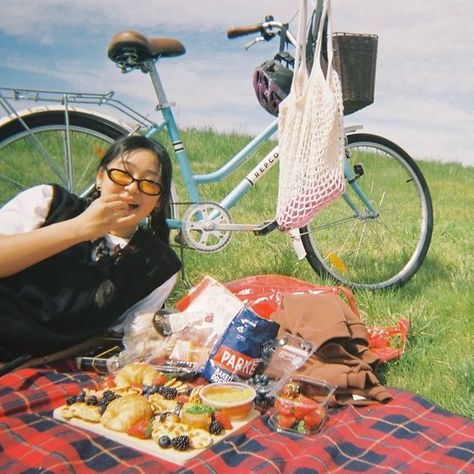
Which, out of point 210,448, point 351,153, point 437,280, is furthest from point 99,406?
point 437,280

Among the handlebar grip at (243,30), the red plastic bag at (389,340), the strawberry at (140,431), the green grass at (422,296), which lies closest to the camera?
the strawberry at (140,431)

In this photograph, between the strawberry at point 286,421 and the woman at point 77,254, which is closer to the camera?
the strawberry at point 286,421

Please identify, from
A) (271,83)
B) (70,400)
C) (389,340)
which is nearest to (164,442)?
(70,400)

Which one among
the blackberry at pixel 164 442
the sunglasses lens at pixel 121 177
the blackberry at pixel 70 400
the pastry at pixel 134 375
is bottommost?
the blackberry at pixel 164 442

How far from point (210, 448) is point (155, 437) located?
0.15m

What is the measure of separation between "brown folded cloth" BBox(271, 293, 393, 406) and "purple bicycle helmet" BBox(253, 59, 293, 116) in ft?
3.63

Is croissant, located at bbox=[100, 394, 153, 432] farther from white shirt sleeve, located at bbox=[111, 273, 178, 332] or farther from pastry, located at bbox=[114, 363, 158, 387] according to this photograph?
white shirt sleeve, located at bbox=[111, 273, 178, 332]

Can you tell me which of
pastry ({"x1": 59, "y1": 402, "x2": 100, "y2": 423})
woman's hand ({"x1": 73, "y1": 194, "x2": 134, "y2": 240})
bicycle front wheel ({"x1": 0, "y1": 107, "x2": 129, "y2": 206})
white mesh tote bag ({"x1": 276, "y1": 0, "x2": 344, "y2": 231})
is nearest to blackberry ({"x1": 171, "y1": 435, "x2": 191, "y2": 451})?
pastry ({"x1": 59, "y1": 402, "x2": 100, "y2": 423})

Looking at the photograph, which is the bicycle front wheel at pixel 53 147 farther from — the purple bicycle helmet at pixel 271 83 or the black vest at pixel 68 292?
the purple bicycle helmet at pixel 271 83

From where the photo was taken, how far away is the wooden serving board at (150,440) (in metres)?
1.64

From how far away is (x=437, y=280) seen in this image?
352 centimetres

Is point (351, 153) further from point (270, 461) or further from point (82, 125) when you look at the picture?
point (270, 461)

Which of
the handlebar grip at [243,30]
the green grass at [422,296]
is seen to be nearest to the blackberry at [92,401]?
the green grass at [422,296]

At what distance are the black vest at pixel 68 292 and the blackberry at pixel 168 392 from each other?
44 centimetres
